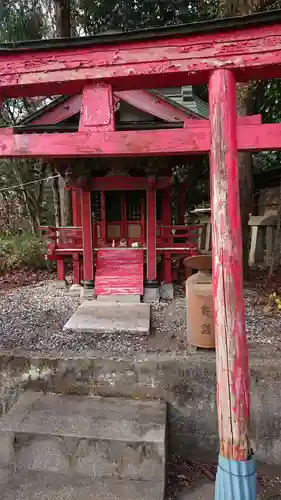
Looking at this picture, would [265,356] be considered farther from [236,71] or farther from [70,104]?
[70,104]

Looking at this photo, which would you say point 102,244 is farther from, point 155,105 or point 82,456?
point 82,456

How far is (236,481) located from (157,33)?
301 centimetres

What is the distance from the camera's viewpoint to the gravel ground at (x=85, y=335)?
4176 mm

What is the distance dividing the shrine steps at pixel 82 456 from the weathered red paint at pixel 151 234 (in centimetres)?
334

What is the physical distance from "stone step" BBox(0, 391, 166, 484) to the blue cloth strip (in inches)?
28.5

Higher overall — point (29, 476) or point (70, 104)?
point (70, 104)

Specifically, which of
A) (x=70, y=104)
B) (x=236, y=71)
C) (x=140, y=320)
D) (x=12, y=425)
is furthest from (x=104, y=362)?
(x=70, y=104)

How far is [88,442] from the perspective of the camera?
294 cm

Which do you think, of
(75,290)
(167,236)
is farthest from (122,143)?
(75,290)

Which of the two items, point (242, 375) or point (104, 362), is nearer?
point (242, 375)

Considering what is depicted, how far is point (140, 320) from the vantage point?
5.09m

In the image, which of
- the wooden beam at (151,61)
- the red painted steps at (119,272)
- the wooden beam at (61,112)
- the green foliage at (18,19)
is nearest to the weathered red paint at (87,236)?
the red painted steps at (119,272)

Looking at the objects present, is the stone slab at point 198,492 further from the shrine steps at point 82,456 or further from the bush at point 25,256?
the bush at point 25,256

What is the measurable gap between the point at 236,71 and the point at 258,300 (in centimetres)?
402
